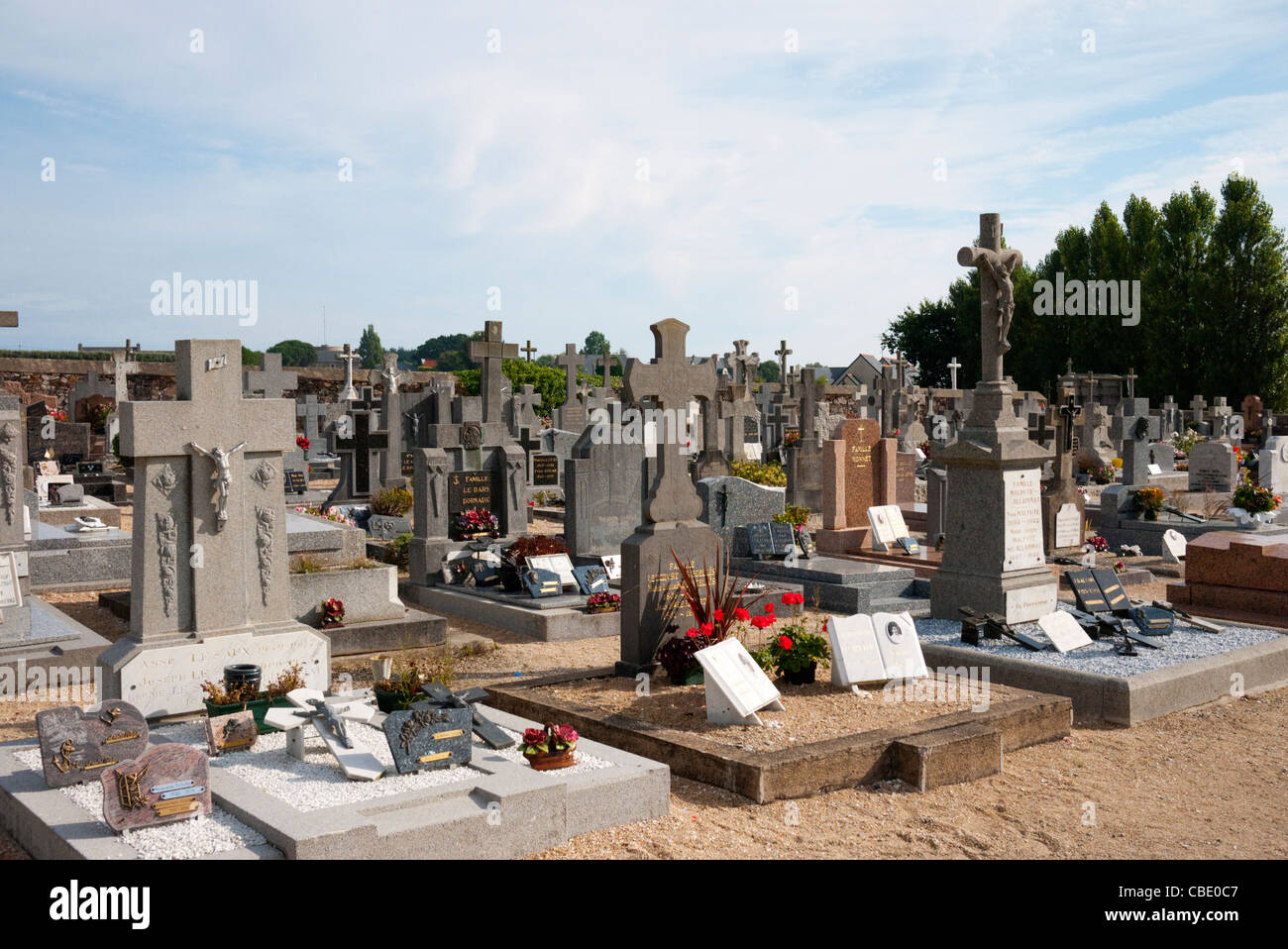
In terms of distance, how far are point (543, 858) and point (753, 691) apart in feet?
6.79

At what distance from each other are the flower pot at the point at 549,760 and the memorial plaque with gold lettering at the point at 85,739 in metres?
2.06

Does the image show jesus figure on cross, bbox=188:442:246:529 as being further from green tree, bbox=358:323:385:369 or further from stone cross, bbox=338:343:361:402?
green tree, bbox=358:323:385:369

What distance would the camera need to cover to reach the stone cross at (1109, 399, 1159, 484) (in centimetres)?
2050

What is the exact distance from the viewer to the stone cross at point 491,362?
54.5ft

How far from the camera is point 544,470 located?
22922 mm

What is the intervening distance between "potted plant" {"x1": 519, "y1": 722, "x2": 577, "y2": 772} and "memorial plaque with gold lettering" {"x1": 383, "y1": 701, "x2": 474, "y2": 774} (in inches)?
12.4

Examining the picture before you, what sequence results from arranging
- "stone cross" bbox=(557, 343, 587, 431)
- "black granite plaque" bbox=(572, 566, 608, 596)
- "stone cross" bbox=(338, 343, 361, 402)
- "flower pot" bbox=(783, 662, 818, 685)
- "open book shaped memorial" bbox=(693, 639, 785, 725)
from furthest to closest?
"stone cross" bbox=(338, 343, 361, 402), "stone cross" bbox=(557, 343, 587, 431), "black granite plaque" bbox=(572, 566, 608, 596), "flower pot" bbox=(783, 662, 818, 685), "open book shaped memorial" bbox=(693, 639, 785, 725)

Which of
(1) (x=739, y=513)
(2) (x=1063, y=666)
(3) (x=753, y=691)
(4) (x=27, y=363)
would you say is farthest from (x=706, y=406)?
(4) (x=27, y=363)

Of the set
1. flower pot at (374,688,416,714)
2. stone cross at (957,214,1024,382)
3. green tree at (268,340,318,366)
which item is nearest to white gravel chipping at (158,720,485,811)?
flower pot at (374,688,416,714)

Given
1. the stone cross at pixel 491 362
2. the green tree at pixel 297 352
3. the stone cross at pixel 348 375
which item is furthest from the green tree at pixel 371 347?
the stone cross at pixel 491 362

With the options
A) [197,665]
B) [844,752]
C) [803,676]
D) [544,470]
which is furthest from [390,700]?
[544,470]

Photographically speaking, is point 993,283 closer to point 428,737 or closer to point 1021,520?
point 1021,520

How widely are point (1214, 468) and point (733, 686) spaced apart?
15.9m

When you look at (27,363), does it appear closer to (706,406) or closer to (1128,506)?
(706,406)
